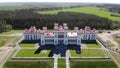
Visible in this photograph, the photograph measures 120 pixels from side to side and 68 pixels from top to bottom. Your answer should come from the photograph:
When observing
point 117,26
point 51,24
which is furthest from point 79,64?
point 117,26

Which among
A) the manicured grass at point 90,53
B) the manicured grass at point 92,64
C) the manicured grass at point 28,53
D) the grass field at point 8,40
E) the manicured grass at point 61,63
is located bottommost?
the manicured grass at point 92,64

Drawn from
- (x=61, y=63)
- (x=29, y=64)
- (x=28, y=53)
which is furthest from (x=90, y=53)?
(x=29, y=64)

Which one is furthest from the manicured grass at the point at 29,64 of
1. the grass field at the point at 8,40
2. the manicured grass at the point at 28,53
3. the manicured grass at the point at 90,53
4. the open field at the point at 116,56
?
the grass field at the point at 8,40

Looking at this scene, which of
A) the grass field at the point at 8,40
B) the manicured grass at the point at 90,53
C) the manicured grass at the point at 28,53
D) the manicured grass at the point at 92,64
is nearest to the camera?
the manicured grass at the point at 92,64

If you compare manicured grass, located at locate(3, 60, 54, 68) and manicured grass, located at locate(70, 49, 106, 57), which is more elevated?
manicured grass, located at locate(70, 49, 106, 57)

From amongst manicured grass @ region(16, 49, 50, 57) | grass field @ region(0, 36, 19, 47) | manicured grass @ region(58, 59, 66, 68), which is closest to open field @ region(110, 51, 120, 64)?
manicured grass @ region(58, 59, 66, 68)

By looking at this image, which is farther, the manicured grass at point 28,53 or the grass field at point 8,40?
the grass field at point 8,40

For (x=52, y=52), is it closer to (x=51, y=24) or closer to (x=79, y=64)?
(x=79, y=64)

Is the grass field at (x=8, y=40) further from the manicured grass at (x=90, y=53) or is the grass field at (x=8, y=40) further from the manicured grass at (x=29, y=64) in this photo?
the manicured grass at (x=90, y=53)

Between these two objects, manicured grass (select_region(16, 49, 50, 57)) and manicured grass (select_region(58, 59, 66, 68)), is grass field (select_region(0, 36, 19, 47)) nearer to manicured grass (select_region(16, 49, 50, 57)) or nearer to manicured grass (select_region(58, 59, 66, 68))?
manicured grass (select_region(16, 49, 50, 57))

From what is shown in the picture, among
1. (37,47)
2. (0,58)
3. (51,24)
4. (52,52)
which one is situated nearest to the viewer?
(0,58)

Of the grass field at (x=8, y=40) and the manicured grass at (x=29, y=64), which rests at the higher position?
the grass field at (x=8, y=40)
